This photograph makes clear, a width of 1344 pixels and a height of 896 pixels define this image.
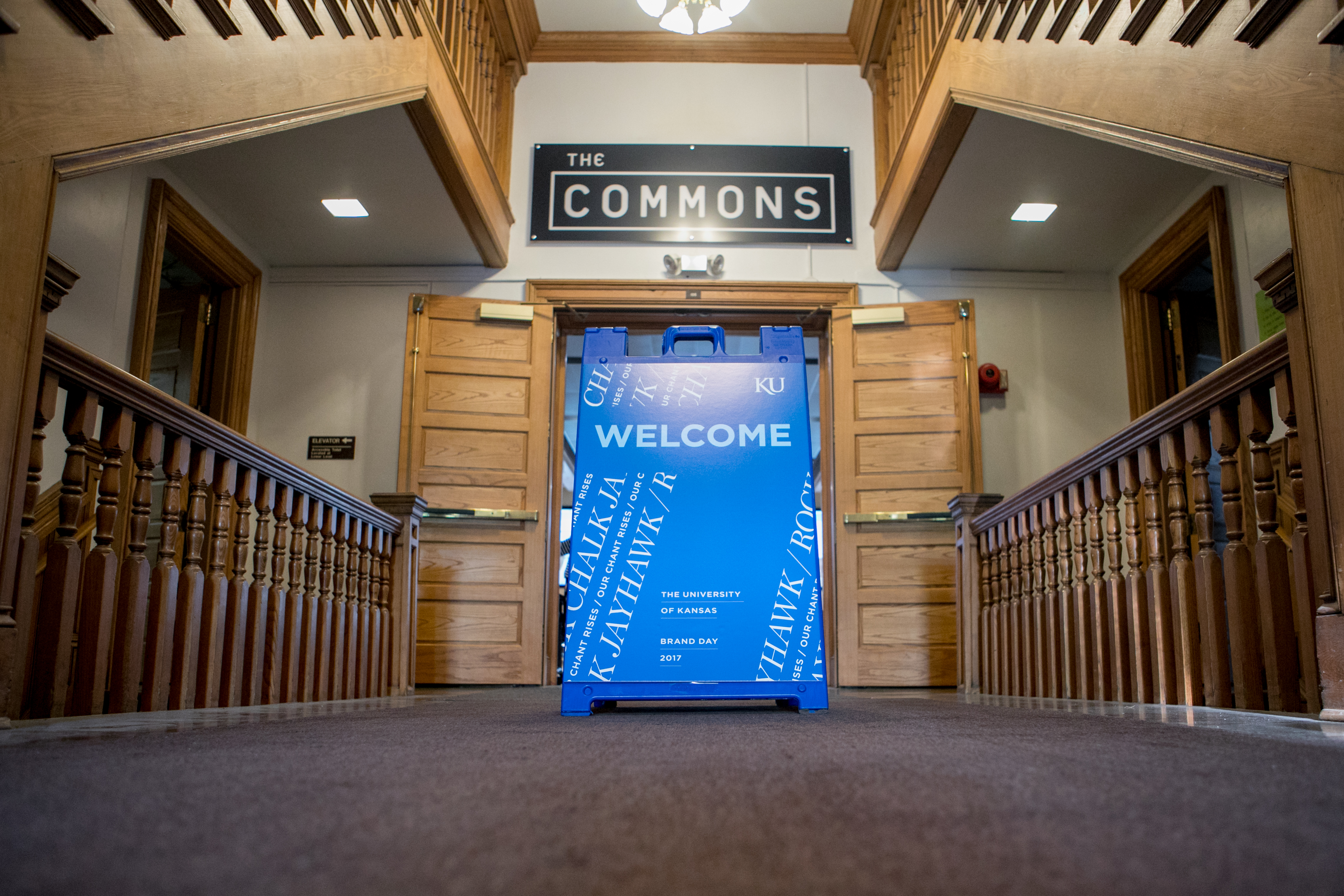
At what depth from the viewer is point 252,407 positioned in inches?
209

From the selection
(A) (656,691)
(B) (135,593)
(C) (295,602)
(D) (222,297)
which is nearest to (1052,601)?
(A) (656,691)

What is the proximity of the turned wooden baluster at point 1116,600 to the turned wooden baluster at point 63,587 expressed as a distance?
8.34 feet

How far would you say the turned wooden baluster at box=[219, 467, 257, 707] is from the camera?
2.51 metres

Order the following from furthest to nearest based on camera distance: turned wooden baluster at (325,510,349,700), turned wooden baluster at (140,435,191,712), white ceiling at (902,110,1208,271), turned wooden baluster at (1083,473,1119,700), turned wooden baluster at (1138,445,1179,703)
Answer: white ceiling at (902,110,1208,271) → turned wooden baluster at (325,510,349,700) → turned wooden baluster at (1083,473,1119,700) → turned wooden baluster at (1138,445,1179,703) → turned wooden baluster at (140,435,191,712)

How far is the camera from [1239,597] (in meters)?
2.14

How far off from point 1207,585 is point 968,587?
2079 mm

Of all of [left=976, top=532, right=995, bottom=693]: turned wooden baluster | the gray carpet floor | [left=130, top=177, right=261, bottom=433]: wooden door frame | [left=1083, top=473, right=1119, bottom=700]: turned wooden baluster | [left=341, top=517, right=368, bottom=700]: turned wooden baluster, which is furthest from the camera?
[left=130, top=177, right=261, bottom=433]: wooden door frame

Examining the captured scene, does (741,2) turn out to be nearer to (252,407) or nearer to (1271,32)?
(1271,32)

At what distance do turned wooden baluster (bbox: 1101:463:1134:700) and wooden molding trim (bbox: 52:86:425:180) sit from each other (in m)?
2.75

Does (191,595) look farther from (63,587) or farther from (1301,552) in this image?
(1301,552)

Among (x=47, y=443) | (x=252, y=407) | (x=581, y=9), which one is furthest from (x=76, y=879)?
(x=581, y=9)

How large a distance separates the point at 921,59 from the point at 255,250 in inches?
144

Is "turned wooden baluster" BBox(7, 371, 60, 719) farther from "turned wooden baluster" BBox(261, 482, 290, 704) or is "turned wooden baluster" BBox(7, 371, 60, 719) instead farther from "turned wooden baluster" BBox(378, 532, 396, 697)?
"turned wooden baluster" BBox(378, 532, 396, 697)

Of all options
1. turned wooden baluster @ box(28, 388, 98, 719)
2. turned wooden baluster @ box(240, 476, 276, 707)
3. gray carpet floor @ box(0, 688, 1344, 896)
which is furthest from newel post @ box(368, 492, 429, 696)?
gray carpet floor @ box(0, 688, 1344, 896)
